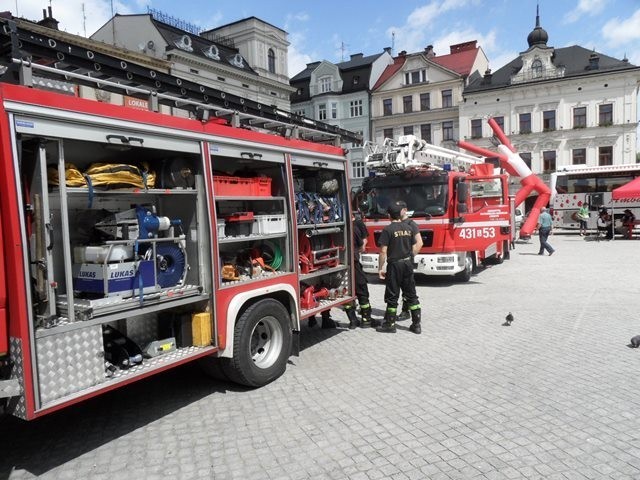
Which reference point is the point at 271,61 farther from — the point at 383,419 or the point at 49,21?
the point at 383,419

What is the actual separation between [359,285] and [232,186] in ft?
10.1

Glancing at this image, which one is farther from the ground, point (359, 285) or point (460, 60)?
point (460, 60)

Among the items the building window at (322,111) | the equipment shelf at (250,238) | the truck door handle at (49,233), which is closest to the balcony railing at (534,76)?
the building window at (322,111)

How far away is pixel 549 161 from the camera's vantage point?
40031 millimetres

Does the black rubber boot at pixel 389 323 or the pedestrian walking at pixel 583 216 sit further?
the pedestrian walking at pixel 583 216

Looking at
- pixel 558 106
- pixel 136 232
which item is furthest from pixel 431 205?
pixel 558 106

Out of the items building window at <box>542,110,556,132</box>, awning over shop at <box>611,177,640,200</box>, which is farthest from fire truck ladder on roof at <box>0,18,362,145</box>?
A: building window at <box>542,110,556,132</box>

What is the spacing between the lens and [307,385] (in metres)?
5.17

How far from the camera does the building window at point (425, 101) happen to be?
144ft

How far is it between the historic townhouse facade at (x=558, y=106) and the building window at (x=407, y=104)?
4.72 meters

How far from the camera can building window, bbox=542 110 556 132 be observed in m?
39.4

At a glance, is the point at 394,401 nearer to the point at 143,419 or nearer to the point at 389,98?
the point at 143,419

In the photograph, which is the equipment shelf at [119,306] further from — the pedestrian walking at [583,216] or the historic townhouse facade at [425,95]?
the historic townhouse facade at [425,95]

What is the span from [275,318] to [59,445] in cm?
225
